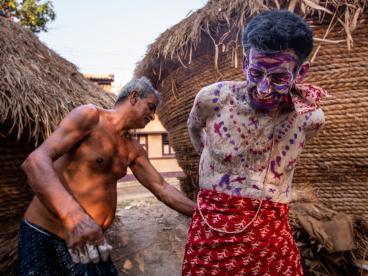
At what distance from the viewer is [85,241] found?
1.30 metres

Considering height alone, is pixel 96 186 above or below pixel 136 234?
above

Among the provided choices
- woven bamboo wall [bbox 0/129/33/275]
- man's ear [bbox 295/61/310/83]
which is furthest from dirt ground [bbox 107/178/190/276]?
man's ear [bbox 295/61/310/83]

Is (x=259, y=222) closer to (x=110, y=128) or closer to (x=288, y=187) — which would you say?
(x=288, y=187)

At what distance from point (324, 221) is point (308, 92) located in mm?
1602

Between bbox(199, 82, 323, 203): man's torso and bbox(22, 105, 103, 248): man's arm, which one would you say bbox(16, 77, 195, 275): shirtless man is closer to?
bbox(22, 105, 103, 248): man's arm

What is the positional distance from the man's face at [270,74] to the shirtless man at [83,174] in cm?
94

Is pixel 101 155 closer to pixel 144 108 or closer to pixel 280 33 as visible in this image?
pixel 144 108

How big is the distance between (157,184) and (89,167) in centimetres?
55

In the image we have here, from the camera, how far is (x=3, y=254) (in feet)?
10.5

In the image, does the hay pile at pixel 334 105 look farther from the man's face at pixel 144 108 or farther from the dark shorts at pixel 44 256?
the dark shorts at pixel 44 256

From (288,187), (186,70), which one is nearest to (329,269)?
(288,187)

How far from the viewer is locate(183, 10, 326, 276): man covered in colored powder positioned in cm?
148

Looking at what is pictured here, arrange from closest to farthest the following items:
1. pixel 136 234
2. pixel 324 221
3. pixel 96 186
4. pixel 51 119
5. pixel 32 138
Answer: pixel 96 186
pixel 324 221
pixel 51 119
pixel 32 138
pixel 136 234

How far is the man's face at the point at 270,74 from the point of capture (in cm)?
145
